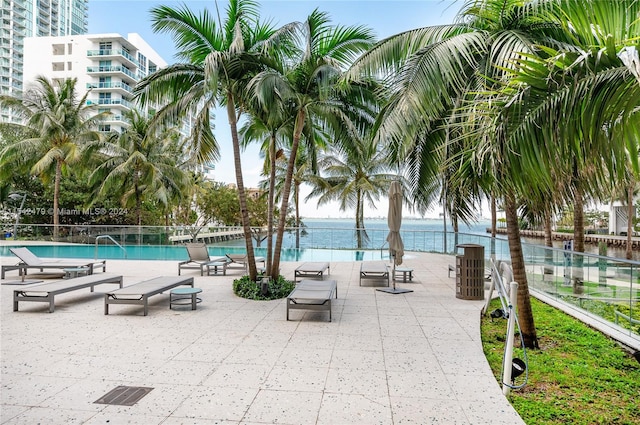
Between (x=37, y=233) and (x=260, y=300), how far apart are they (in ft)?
48.9

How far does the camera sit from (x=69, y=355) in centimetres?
469

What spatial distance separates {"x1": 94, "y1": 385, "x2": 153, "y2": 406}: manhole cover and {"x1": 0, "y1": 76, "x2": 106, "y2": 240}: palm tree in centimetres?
2292

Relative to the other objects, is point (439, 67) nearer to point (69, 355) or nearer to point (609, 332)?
point (609, 332)

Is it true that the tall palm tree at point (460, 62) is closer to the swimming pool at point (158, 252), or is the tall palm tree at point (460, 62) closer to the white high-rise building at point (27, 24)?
the swimming pool at point (158, 252)

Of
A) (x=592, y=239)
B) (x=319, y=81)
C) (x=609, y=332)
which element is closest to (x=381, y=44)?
(x=319, y=81)

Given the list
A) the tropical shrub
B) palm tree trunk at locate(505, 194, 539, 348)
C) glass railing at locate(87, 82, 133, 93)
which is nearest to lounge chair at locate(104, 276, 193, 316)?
the tropical shrub

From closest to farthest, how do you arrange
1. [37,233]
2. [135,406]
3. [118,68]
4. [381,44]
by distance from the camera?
[135,406]
[381,44]
[37,233]
[118,68]

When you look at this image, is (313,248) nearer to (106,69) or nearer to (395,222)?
(395,222)

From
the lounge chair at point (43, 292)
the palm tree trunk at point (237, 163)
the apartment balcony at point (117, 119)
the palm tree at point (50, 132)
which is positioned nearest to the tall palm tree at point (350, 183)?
the palm tree at point (50, 132)

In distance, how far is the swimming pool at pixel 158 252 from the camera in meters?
15.9

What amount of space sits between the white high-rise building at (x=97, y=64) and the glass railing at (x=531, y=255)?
44.2 meters

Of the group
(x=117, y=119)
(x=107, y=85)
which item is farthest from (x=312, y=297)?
(x=107, y=85)

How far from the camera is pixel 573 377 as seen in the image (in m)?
4.48

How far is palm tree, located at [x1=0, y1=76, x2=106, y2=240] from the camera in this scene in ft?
73.0
